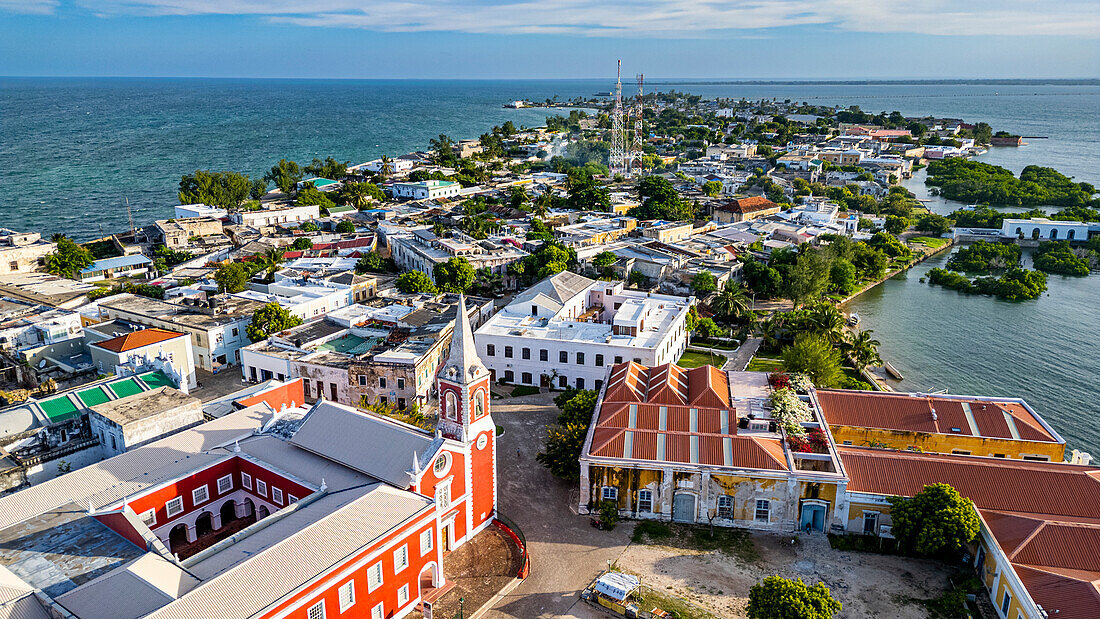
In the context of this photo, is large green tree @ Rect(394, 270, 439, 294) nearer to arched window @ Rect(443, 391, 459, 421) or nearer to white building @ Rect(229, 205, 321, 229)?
arched window @ Rect(443, 391, 459, 421)

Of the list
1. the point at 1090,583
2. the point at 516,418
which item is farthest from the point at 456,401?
the point at 1090,583

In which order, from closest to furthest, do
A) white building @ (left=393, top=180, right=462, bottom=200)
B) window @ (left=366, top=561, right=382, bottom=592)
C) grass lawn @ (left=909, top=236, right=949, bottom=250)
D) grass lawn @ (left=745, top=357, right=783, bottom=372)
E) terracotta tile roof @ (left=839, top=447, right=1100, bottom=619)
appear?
window @ (left=366, top=561, right=382, bottom=592)
terracotta tile roof @ (left=839, top=447, right=1100, bottom=619)
grass lawn @ (left=745, top=357, right=783, bottom=372)
grass lawn @ (left=909, top=236, right=949, bottom=250)
white building @ (left=393, top=180, right=462, bottom=200)

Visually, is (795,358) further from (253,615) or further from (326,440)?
(253,615)

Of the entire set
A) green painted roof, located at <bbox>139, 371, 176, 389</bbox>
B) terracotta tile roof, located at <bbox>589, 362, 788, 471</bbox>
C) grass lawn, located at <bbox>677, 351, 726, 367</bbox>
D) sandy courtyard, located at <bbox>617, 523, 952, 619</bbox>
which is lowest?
sandy courtyard, located at <bbox>617, 523, 952, 619</bbox>

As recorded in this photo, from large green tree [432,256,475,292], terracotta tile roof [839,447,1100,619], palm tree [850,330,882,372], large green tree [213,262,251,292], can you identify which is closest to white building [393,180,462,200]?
large green tree [432,256,475,292]

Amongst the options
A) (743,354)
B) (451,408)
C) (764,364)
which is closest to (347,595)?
(451,408)

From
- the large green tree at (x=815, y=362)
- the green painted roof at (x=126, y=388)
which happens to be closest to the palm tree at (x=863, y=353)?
the large green tree at (x=815, y=362)

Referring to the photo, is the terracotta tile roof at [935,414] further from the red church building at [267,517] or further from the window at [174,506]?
the window at [174,506]

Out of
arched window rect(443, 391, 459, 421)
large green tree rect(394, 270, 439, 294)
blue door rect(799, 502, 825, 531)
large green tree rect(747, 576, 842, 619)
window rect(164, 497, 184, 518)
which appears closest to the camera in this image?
large green tree rect(747, 576, 842, 619)
